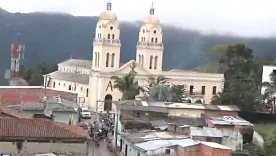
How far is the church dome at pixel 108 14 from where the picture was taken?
59.8 m

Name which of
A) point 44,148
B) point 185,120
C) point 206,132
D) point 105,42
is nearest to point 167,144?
point 206,132

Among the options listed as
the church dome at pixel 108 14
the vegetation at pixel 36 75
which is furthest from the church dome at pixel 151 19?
the vegetation at pixel 36 75

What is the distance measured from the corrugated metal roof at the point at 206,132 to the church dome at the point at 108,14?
34060mm

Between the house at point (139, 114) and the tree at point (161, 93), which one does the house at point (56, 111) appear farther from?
the tree at point (161, 93)

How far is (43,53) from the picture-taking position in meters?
157

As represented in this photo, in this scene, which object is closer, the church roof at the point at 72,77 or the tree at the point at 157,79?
the tree at the point at 157,79

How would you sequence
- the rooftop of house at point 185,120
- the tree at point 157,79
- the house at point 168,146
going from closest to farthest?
the house at point 168,146
the rooftop of house at point 185,120
the tree at point 157,79

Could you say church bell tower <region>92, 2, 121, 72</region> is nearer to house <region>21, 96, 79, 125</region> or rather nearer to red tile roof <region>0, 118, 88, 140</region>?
house <region>21, 96, 79, 125</region>

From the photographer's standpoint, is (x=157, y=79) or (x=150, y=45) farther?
(x=150, y=45)

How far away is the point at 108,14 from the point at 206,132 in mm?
35320

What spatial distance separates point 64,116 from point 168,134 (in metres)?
5.97

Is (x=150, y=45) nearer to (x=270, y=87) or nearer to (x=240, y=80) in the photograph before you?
(x=240, y=80)

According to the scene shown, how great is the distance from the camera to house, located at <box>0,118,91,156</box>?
18484 mm

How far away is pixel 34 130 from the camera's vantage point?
18906 millimetres
